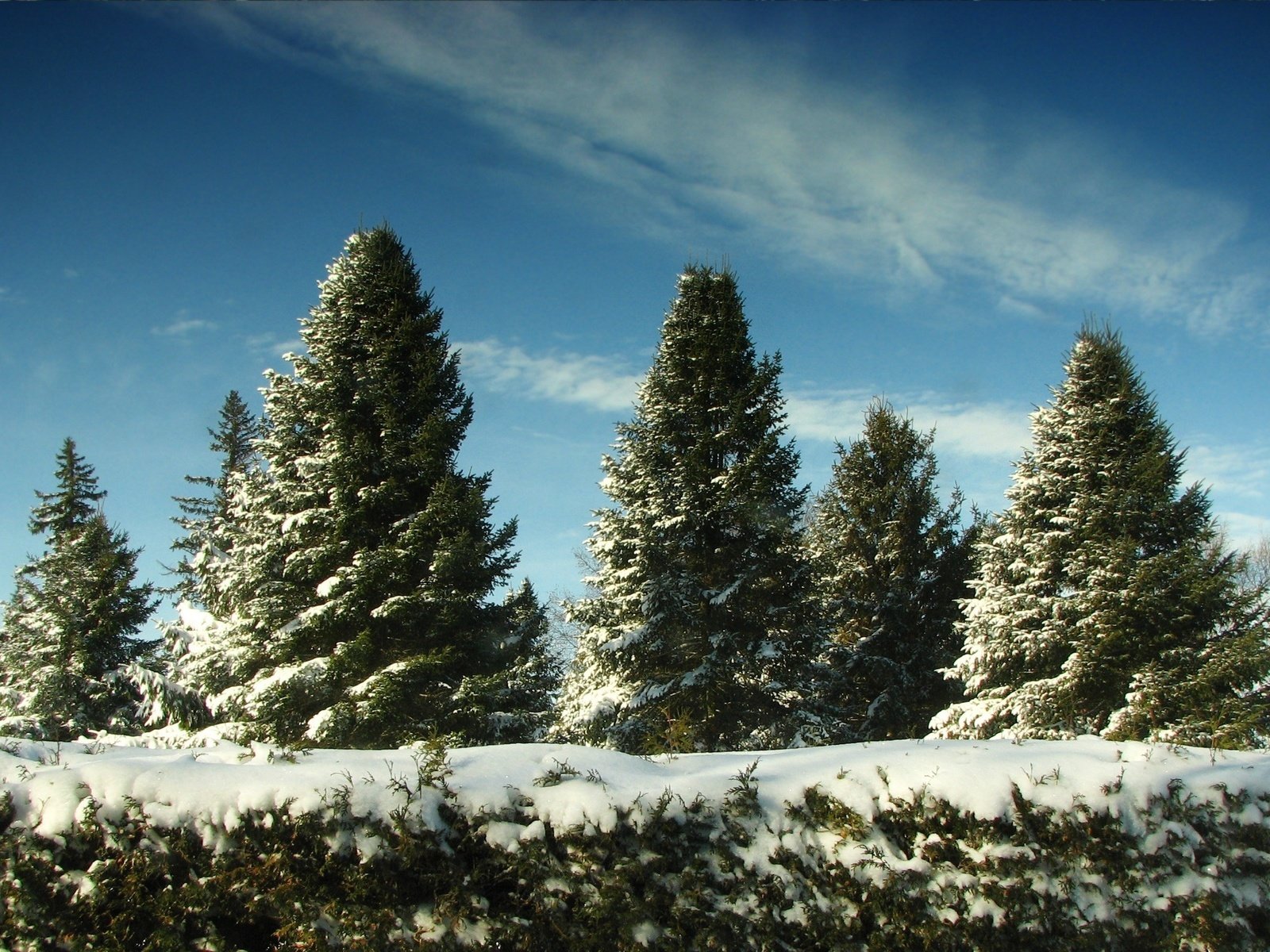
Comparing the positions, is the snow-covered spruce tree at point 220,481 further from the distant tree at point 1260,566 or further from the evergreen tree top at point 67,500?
the distant tree at point 1260,566

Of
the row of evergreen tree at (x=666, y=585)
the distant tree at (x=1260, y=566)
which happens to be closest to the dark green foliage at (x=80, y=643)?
the row of evergreen tree at (x=666, y=585)

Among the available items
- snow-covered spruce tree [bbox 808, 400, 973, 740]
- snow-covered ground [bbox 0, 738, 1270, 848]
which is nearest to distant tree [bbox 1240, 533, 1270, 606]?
snow-covered spruce tree [bbox 808, 400, 973, 740]

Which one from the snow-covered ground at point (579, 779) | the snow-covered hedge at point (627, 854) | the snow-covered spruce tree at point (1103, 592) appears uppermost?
the snow-covered spruce tree at point (1103, 592)

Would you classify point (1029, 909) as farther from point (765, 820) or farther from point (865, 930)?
point (765, 820)

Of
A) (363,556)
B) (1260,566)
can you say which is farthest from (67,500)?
(1260,566)

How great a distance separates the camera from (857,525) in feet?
63.4

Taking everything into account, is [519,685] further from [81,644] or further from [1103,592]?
[81,644]

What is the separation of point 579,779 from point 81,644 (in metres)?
22.5

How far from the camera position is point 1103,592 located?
43.2 feet

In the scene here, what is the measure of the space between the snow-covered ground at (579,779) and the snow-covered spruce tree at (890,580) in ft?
41.2

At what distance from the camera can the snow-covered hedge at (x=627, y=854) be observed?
3.63m

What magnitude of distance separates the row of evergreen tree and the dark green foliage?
494cm

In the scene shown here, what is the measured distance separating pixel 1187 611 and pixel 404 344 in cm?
1462

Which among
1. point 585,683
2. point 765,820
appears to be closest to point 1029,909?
point 765,820
